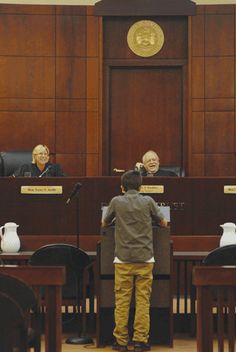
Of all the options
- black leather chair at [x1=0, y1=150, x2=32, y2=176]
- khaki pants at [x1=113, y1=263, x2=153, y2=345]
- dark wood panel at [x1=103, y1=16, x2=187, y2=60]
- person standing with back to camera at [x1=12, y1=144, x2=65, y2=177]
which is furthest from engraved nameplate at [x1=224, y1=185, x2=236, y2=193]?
dark wood panel at [x1=103, y1=16, x2=187, y2=60]

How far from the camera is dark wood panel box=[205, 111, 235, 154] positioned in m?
12.0

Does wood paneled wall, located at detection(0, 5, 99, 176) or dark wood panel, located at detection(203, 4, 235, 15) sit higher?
dark wood panel, located at detection(203, 4, 235, 15)

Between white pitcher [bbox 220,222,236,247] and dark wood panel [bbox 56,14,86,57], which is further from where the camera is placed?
dark wood panel [bbox 56,14,86,57]

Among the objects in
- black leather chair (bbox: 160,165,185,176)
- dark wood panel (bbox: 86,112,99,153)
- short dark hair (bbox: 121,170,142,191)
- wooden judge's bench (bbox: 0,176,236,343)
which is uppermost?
dark wood panel (bbox: 86,112,99,153)

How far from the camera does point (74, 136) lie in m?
12.2

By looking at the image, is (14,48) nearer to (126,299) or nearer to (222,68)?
(222,68)

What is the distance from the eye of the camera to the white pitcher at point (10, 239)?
8141 mm

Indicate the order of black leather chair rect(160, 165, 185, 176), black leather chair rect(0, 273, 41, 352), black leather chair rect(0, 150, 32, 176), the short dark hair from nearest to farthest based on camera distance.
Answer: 1. black leather chair rect(0, 273, 41, 352)
2. the short dark hair
3. black leather chair rect(0, 150, 32, 176)
4. black leather chair rect(160, 165, 185, 176)

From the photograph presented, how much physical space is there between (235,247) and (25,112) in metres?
5.50

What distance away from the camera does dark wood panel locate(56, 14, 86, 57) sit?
39.9 ft

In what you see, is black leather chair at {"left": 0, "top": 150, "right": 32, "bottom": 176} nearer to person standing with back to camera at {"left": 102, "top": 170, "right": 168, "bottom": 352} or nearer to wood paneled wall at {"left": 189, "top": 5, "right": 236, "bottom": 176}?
wood paneled wall at {"left": 189, "top": 5, "right": 236, "bottom": 176}

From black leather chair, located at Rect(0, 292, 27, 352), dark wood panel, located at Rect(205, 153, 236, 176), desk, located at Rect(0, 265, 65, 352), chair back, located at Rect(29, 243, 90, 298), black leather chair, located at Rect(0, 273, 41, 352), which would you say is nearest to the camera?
black leather chair, located at Rect(0, 292, 27, 352)

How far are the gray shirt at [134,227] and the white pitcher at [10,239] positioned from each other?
126cm

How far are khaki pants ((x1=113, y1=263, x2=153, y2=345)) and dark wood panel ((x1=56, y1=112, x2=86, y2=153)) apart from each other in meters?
5.00
